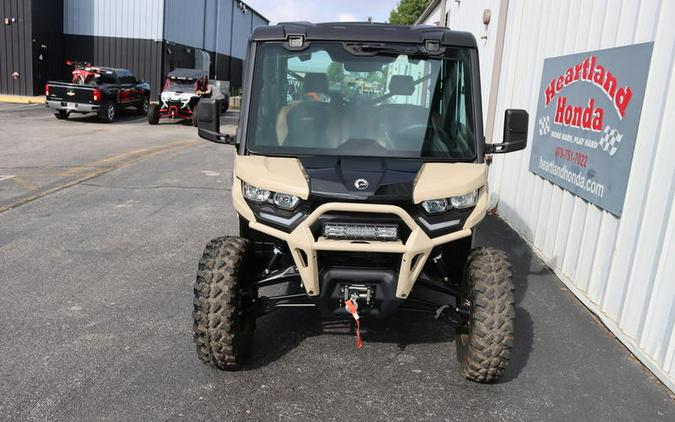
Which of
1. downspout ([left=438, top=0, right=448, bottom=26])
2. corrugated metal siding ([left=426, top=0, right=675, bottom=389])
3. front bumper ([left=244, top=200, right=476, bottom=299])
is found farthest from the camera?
downspout ([left=438, top=0, right=448, bottom=26])

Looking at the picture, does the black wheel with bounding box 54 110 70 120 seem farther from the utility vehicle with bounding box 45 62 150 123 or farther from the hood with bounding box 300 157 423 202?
the hood with bounding box 300 157 423 202

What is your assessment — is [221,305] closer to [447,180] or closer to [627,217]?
[447,180]

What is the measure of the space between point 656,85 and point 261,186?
3068 millimetres

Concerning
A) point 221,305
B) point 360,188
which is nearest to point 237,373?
point 221,305

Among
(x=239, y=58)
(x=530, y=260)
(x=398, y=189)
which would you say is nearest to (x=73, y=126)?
(x=530, y=260)

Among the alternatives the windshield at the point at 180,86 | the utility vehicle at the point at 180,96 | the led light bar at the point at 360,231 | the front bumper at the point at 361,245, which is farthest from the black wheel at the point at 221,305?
the windshield at the point at 180,86

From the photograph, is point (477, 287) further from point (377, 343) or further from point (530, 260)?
point (530, 260)

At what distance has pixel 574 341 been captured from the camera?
15.5ft

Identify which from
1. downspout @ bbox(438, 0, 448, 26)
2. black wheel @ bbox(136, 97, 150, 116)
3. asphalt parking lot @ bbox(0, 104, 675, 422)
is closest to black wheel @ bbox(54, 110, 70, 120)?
black wheel @ bbox(136, 97, 150, 116)

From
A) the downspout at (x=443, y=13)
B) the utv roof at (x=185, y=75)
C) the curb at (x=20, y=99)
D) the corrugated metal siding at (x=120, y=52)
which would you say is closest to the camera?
the downspout at (x=443, y=13)

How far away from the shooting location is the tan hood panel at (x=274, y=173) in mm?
3561

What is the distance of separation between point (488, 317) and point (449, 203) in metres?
0.74

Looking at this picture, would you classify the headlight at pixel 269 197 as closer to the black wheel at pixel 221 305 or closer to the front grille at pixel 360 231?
the front grille at pixel 360 231

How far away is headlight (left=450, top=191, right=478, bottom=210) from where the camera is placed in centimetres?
367
